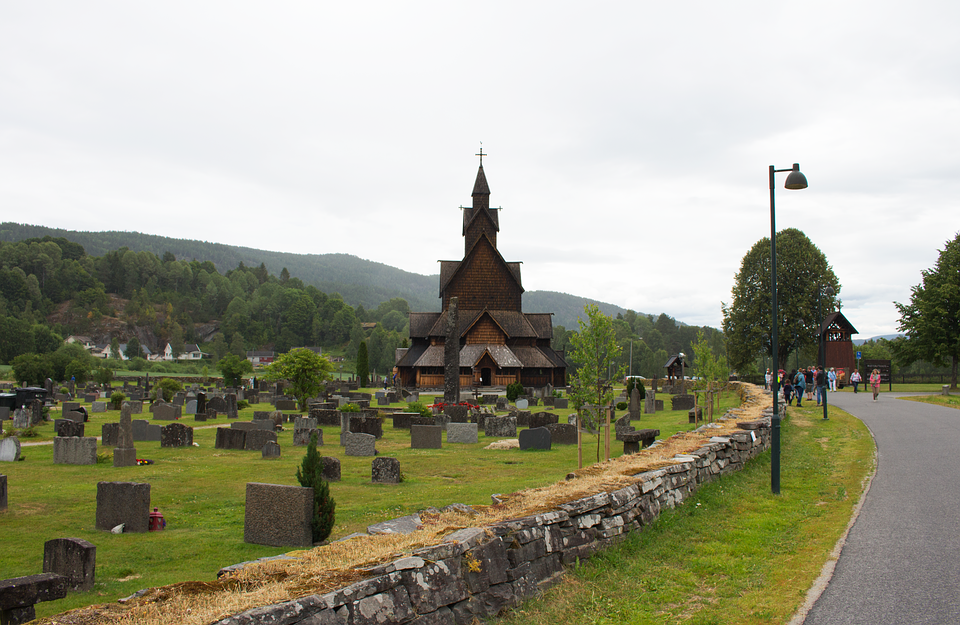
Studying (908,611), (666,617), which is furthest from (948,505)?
(666,617)

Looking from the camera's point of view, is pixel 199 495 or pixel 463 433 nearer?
pixel 199 495

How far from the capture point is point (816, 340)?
180 ft

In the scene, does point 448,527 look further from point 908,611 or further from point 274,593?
point 908,611

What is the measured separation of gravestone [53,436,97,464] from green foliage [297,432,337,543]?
10805 millimetres

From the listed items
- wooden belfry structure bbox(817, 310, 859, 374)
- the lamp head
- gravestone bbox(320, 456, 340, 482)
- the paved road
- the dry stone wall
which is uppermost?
the lamp head

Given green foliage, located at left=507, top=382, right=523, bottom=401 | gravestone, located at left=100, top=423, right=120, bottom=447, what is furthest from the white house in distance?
gravestone, located at left=100, top=423, right=120, bottom=447

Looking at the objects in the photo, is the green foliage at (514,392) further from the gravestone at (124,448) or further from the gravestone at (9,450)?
the gravestone at (9,450)

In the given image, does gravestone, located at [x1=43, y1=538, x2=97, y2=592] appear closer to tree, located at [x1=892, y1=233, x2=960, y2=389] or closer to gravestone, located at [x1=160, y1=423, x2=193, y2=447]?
gravestone, located at [x1=160, y1=423, x2=193, y2=447]

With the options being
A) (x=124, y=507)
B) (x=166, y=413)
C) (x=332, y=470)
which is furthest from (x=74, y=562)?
(x=166, y=413)

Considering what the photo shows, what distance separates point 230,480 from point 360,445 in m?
4.65

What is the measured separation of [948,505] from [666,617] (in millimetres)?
6822

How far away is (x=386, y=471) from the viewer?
47.5 feet

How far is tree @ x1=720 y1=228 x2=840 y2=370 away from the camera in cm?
5575

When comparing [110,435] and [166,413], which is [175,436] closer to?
[110,435]
